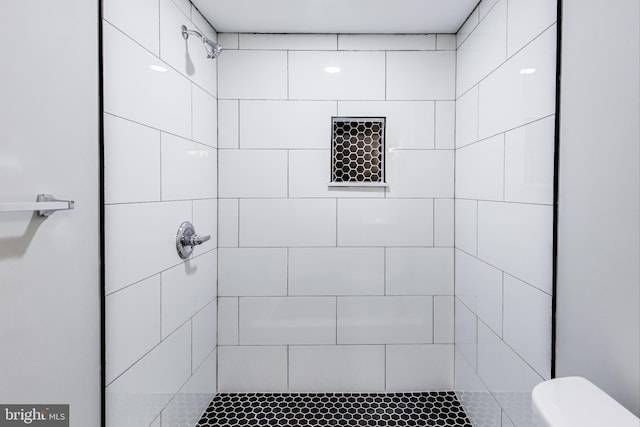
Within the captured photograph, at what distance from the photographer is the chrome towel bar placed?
70cm

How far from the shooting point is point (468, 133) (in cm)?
179

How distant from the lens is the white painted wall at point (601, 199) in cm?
85

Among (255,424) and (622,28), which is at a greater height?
(622,28)

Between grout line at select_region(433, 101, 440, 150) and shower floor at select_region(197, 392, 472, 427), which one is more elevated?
grout line at select_region(433, 101, 440, 150)

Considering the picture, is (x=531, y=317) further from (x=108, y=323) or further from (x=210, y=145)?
(x=210, y=145)

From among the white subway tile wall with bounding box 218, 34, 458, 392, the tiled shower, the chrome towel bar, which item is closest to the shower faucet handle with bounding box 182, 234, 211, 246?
the tiled shower

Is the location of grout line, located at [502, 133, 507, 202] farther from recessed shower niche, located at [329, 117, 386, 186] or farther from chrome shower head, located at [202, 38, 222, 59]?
chrome shower head, located at [202, 38, 222, 59]

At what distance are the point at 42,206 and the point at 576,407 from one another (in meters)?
1.20

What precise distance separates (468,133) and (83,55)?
1.55 metres

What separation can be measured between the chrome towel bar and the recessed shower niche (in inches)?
52.2

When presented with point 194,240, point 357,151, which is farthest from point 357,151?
point 194,240

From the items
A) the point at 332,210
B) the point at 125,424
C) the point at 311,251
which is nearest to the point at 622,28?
the point at 332,210

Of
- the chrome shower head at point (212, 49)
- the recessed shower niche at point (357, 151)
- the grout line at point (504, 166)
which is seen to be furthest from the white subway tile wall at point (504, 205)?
the chrome shower head at point (212, 49)

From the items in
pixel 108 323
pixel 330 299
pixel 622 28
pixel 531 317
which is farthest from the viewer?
pixel 330 299
